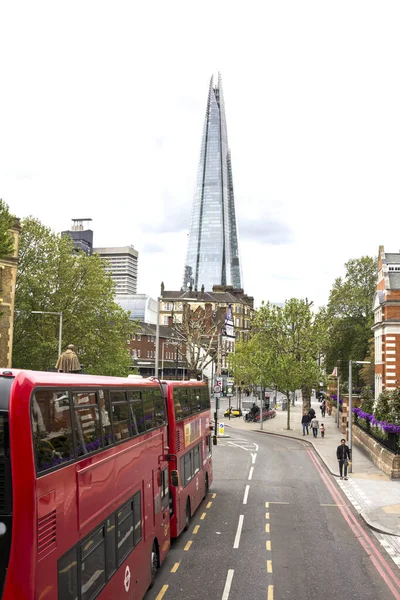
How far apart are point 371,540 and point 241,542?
3896mm

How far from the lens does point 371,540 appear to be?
676 inches

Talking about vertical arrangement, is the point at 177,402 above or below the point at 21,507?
above

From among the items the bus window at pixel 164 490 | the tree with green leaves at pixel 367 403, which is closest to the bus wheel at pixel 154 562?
the bus window at pixel 164 490

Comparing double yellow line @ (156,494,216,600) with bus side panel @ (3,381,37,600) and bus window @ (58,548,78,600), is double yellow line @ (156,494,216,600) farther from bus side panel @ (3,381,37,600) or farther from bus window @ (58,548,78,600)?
bus side panel @ (3,381,37,600)

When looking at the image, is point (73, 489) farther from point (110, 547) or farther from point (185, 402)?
point (185, 402)

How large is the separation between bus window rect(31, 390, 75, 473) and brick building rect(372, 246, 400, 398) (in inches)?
1523

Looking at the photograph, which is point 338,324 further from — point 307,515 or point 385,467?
point 307,515

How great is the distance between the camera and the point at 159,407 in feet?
48.4

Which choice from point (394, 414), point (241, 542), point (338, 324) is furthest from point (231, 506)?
point (338, 324)

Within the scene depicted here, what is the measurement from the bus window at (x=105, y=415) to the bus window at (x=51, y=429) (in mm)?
1538

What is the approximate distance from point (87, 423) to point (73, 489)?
1.13 m

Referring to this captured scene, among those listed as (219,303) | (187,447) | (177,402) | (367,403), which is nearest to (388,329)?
(367,403)

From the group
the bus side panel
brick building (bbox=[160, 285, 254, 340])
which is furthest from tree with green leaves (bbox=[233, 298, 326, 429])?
brick building (bbox=[160, 285, 254, 340])

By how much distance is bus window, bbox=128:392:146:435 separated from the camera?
37.3 feet
